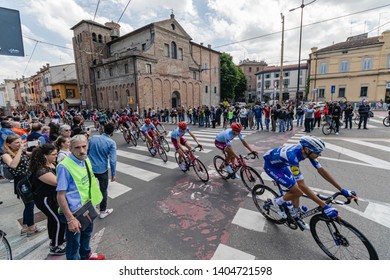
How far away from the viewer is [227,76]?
51000mm

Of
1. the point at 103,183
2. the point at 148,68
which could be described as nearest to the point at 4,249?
the point at 103,183

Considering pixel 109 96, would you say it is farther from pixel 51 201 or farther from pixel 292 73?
pixel 292 73

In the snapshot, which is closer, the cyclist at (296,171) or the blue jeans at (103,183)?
the cyclist at (296,171)

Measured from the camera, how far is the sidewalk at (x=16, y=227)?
3254mm

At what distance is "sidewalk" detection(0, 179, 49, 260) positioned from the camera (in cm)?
325

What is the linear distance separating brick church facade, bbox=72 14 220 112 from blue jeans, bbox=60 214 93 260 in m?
26.1

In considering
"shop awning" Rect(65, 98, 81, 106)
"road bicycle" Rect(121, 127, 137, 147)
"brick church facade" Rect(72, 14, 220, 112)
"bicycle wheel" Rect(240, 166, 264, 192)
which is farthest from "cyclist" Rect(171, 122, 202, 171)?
"shop awning" Rect(65, 98, 81, 106)

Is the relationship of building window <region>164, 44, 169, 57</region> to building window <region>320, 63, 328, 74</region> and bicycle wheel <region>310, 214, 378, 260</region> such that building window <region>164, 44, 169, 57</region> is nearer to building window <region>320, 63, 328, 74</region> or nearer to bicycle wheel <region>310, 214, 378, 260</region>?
building window <region>320, 63, 328, 74</region>

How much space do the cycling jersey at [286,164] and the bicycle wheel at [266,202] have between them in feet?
1.66

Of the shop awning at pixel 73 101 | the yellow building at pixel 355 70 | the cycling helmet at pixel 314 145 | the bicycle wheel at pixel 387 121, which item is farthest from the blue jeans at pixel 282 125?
the shop awning at pixel 73 101

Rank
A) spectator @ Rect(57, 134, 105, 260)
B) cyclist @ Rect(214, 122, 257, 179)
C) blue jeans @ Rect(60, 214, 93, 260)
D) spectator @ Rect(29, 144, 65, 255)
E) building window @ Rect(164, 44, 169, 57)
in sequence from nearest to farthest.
Answer: spectator @ Rect(57, 134, 105, 260)
blue jeans @ Rect(60, 214, 93, 260)
spectator @ Rect(29, 144, 65, 255)
cyclist @ Rect(214, 122, 257, 179)
building window @ Rect(164, 44, 169, 57)

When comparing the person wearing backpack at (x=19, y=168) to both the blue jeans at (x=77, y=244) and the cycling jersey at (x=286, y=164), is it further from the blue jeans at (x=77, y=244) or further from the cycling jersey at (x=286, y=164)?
the cycling jersey at (x=286, y=164)

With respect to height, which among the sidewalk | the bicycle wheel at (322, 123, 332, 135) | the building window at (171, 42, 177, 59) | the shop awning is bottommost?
the sidewalk

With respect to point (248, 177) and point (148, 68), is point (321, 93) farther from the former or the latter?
point (248, 177)
